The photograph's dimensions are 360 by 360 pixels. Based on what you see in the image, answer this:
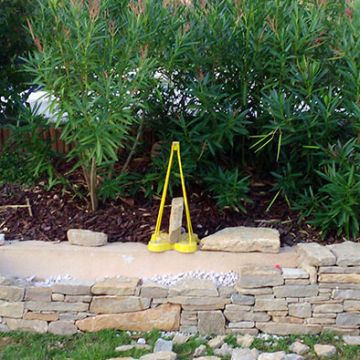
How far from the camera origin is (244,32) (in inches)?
211

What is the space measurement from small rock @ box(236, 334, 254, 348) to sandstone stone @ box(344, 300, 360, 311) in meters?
0.68

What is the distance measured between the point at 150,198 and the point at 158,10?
1.54 meters

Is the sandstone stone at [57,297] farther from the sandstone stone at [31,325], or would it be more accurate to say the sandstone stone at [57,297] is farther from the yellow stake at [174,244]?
the yellow stake at [174,244]

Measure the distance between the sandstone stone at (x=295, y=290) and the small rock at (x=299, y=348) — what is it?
0.32 meters

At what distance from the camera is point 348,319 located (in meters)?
4.72

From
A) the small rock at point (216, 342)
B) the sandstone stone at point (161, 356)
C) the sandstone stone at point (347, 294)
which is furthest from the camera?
the sandstone stone at point (347, 294)

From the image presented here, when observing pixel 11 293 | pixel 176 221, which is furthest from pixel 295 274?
pixel 11 293

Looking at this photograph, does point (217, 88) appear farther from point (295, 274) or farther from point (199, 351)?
point (199, 351)

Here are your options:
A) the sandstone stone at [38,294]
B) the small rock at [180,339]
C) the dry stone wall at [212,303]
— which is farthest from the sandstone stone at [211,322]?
the sandstone stone at [38,294]

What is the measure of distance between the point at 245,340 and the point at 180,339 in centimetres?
44

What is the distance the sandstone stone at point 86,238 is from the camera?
505cm

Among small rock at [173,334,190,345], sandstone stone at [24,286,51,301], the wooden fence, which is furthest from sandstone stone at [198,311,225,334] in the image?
the wooden fence

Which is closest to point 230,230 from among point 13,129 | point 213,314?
point 213,314

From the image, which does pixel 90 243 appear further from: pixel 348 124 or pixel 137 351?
pixel 348 124
